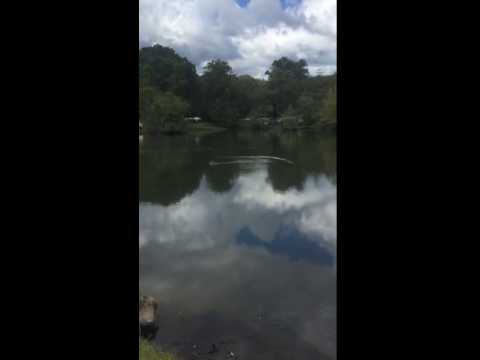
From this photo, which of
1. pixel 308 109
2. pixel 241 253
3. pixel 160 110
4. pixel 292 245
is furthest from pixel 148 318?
pixel 308 109

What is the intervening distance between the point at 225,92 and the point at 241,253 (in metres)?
25.7

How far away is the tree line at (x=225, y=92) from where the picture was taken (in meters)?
32.1

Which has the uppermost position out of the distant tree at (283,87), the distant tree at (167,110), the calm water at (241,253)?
the distant tree at (283,87)

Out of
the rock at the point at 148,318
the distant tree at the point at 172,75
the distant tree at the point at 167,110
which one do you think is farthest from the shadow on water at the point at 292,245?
the distant tree at the point at 172,75

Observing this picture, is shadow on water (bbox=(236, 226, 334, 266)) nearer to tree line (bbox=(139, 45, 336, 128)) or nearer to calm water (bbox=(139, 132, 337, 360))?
calm water (bbox=(139, 132, 337, 360))

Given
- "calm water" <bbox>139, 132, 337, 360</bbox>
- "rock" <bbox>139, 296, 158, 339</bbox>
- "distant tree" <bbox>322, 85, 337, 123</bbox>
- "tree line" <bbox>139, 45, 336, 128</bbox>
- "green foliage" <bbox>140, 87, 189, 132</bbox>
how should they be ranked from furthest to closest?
"tree line" <bbox>139, 45, 336, 128</bbox>
"distant tree" <bbox>322, 85, 337, 123</bbox>
"green foliage" <bbox>140, 87, 189, 132</bbox>
"calm water" <bbox>139, 132, 337, 360</bbox>
"rock" <bbox>139, 296, 158, 339</bbox>

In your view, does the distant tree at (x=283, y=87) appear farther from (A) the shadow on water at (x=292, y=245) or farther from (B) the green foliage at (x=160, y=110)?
(A) the shadow on water at (x=292, y=245)

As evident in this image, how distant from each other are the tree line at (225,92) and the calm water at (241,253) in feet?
36.0

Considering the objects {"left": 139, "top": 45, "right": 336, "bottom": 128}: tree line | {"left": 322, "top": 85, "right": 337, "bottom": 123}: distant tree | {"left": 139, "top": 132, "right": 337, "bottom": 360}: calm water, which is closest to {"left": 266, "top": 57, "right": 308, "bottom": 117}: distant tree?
{"left": 139, "top": 45, "right": 336, "bottom": 128}: tree line

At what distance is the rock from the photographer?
18.4ft

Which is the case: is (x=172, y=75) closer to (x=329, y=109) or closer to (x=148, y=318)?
(x=329, y=109)

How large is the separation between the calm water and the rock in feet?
0.43
